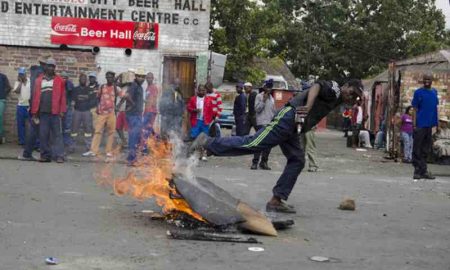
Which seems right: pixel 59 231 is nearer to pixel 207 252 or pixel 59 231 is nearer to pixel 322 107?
pixel 207 252

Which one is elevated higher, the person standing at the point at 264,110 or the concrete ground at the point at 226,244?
the person standing at the point at 264,110

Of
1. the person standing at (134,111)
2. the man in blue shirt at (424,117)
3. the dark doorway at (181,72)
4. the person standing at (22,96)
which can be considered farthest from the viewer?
the dark doorway at (181,72)

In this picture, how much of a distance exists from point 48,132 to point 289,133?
650 cm

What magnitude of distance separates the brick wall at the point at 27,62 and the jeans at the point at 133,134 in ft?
11.5

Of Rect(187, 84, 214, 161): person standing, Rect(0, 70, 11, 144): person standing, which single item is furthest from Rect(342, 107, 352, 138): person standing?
Rect(0, 70, 11, 144): person standing

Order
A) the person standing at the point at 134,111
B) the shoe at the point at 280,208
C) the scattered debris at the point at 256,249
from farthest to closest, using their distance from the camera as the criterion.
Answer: the person standing at the point at 134,111 → the shoe at the point at 280,208 → the scattered debris at the point at 256,249

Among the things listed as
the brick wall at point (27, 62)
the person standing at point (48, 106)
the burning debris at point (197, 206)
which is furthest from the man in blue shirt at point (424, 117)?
the brick wall at point (27, 62)

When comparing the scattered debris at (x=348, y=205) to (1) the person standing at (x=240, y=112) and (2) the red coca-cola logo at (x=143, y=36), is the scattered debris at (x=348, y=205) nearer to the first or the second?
(1) the person standing at (x=240, y=112)

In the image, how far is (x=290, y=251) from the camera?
600cm

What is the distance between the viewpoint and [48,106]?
41.3ft

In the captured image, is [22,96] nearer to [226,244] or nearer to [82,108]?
[82,108]

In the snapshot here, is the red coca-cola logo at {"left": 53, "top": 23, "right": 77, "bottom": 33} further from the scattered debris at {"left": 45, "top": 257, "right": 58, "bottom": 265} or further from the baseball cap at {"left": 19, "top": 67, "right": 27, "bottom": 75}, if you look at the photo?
the scattered debris at {"left": 45, "top": 257, "right": 58, "bottom": 265}

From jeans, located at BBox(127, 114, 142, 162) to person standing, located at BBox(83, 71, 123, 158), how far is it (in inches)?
38.1

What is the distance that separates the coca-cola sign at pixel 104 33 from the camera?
1686cm
